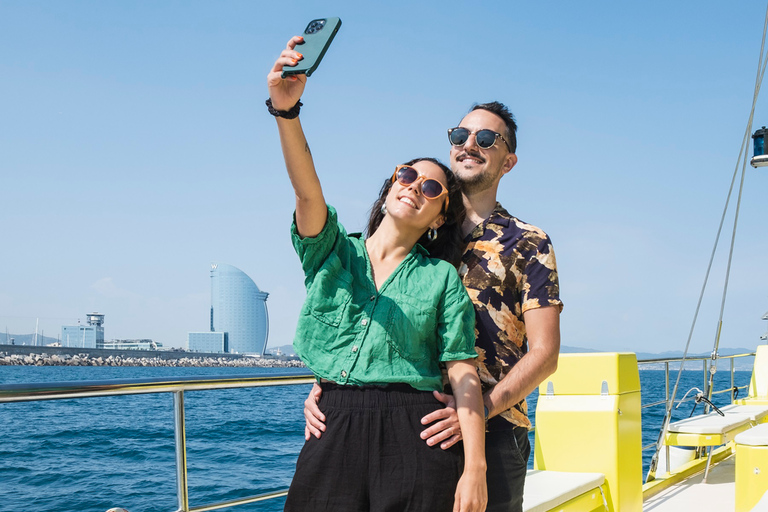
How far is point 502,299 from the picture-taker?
5.06 feet

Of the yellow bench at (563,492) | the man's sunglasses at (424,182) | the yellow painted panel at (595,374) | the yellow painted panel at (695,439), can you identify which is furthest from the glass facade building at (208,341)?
the man's sunglasses at (424,182)

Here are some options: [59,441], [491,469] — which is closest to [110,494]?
[59,441]

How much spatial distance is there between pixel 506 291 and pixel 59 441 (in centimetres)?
2082

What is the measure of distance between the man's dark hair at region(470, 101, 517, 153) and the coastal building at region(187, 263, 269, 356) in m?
112

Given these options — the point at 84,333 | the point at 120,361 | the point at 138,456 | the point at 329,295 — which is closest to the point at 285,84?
the point at 329,295

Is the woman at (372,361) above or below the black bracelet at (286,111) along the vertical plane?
below

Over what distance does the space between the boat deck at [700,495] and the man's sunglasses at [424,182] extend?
114 inches

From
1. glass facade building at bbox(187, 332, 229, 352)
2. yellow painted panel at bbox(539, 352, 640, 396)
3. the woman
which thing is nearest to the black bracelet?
the woman

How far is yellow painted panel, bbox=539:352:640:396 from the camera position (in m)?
3.10

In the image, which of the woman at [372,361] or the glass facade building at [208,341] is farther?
the glass facade building at [208,341]

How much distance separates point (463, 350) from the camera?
1232 mm

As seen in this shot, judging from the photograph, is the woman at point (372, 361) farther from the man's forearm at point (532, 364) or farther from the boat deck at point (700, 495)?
the boat deck at point (700, 495)

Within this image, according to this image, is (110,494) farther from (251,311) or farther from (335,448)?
(251,311)

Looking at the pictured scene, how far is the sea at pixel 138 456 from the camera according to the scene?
40.8ft
